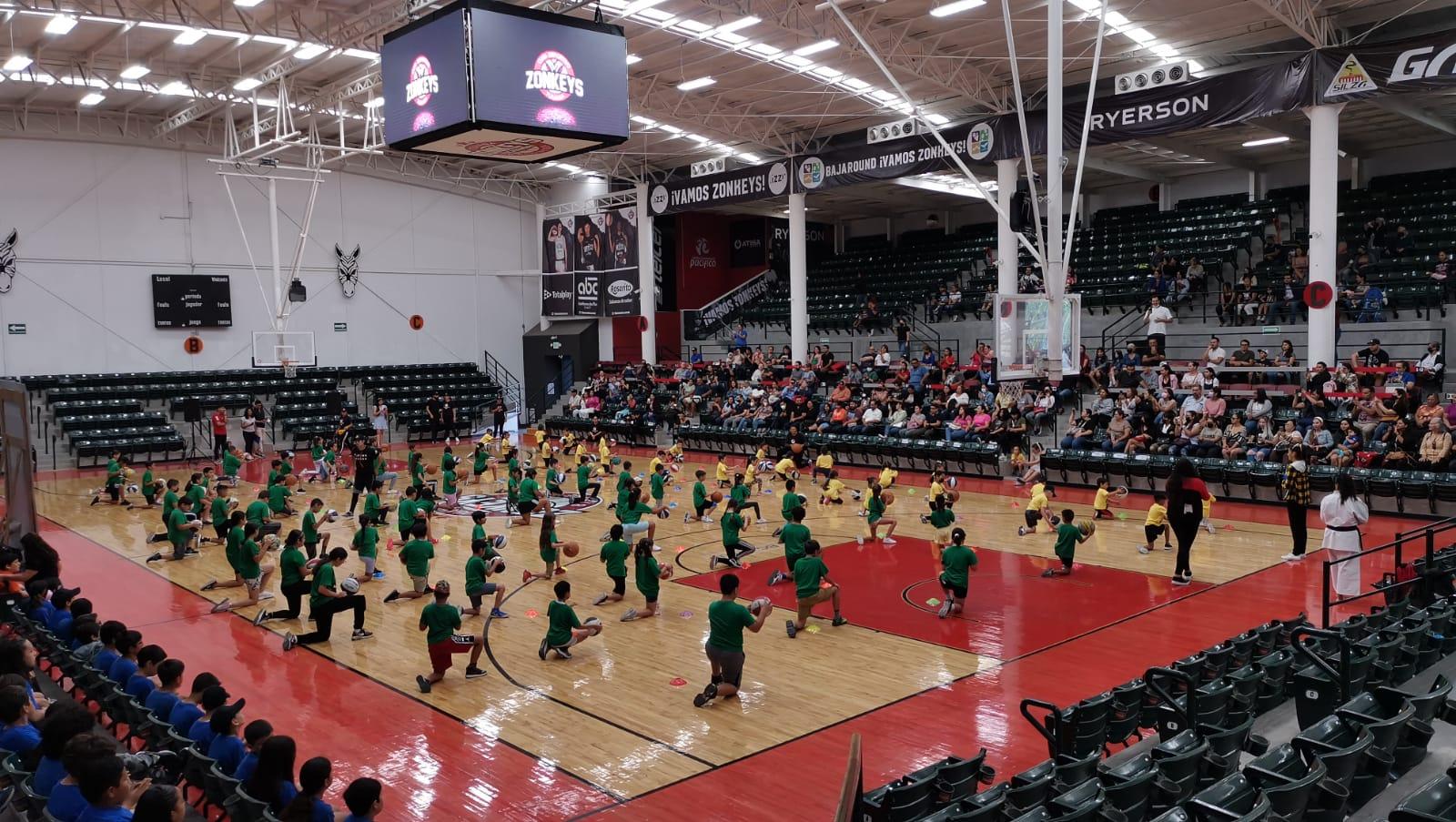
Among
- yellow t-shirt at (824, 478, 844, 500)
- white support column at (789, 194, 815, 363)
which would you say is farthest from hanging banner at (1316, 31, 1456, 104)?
white support column at (789, 194, 815, 363)

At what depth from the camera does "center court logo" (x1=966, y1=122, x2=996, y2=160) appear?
26906mm

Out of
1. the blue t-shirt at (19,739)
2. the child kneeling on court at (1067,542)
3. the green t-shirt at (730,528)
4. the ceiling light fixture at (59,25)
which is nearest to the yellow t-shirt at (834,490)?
the green t-shirt at (730,528)

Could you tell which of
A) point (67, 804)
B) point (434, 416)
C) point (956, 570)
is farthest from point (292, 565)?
point (434, 416)

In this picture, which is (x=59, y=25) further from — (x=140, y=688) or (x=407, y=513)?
(x=140, y=688)

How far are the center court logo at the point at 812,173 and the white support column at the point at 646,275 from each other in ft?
25.9

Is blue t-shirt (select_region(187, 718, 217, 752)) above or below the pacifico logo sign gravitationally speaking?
below

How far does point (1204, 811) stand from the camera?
517 centimetres

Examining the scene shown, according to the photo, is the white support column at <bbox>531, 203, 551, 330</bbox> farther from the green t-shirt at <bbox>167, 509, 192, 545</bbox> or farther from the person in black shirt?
the green t-shirt at <bbox>167, 509, 192, 545</bbox>

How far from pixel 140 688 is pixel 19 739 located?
4.76ft

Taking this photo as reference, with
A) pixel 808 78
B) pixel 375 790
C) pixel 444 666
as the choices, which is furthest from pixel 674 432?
pixel 375 790

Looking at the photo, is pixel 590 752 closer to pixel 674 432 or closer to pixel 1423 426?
pixel 1423 426

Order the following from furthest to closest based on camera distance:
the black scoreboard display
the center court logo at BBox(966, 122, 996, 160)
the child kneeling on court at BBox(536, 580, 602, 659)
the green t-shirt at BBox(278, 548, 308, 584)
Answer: the black scoreboard display → the center court logo at BBox(966, 122, 996, 160) → the green t-shirt at BBox(278, 548, 308, 584) → the child kneeling on court at BBox(536, 580, 602, 659)

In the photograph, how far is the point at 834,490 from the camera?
1920 centimetres

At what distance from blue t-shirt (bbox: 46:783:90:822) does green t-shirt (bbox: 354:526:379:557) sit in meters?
8.59
